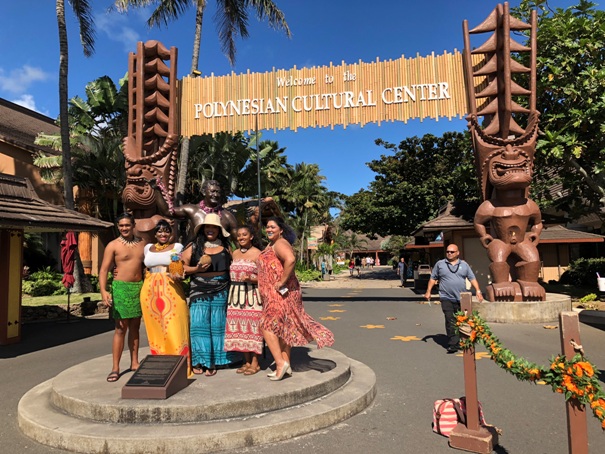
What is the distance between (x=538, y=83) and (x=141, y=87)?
10604mm

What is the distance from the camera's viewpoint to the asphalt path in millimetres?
3332

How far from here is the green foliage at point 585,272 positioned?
17.2 m

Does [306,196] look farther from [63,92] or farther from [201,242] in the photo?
[201,242]

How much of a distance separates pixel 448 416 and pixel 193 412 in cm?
215

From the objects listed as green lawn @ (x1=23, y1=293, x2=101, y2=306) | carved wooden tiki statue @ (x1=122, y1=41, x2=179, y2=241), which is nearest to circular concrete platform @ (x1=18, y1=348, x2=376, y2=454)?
carved wooden tiki statue @ (x1=122, y1=41, x2=179, y2=241)

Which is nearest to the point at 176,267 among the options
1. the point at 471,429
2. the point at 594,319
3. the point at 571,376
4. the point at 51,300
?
the point at 471,429

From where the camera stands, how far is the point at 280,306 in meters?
4.28

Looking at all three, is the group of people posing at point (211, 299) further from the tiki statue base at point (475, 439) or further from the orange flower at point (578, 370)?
the orange flower at point (578, 370)

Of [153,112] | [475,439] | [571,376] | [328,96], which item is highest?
[328,96]

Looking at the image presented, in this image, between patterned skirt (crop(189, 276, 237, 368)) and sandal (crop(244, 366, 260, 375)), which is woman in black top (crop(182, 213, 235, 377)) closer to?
patterned skirt (crop(189, 276, 237, 368))

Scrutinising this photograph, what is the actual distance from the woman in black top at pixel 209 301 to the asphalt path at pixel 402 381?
828 mm

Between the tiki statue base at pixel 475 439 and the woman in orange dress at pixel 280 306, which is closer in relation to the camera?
the tiki statue base at pixel 475 439

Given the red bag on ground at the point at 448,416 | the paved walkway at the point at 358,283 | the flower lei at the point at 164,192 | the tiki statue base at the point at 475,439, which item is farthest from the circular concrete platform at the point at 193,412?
the paved walkway at the point at 358,283

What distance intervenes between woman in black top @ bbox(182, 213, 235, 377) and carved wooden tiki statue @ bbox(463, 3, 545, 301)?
6783 mm
